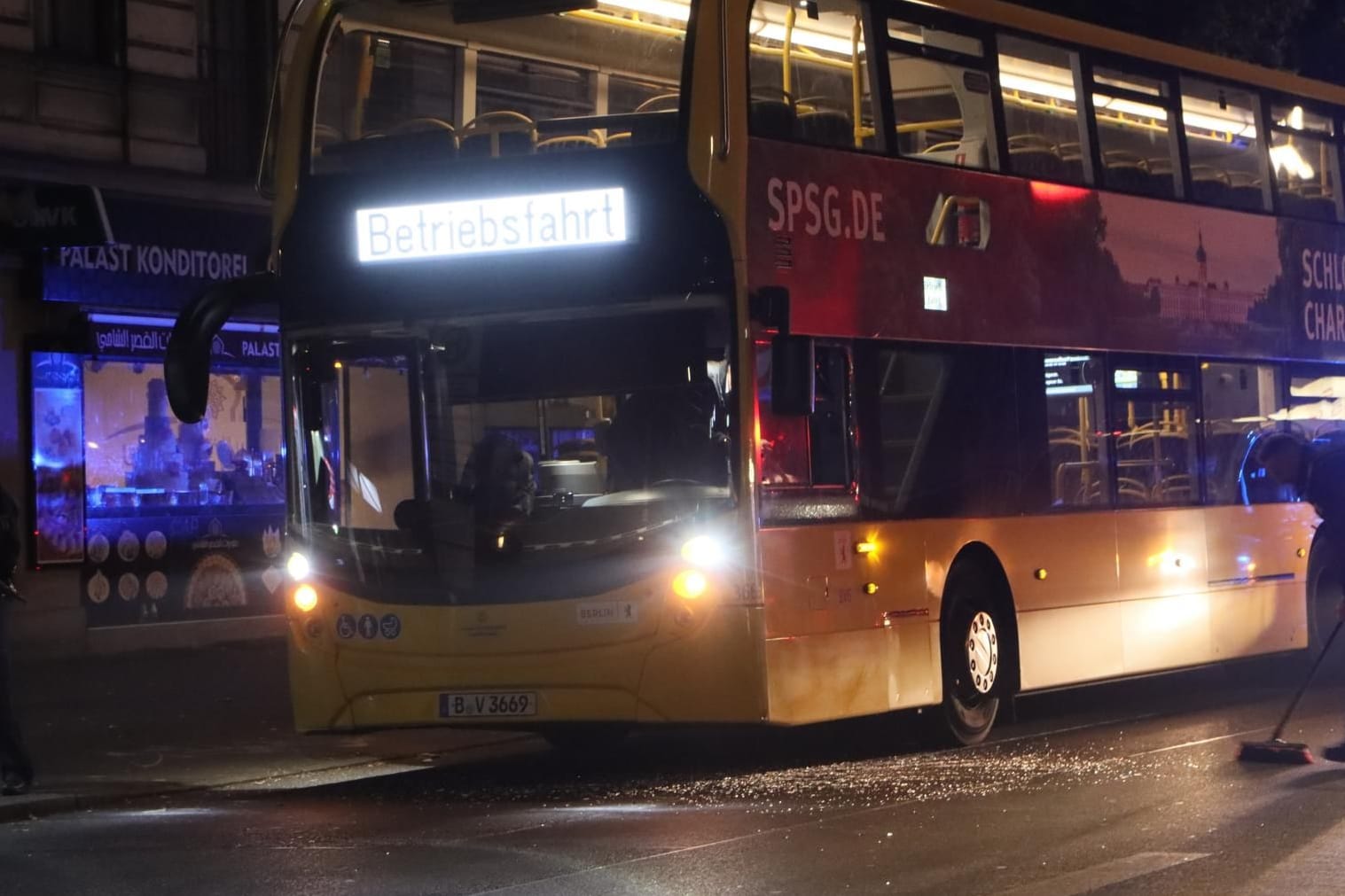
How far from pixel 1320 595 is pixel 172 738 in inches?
342

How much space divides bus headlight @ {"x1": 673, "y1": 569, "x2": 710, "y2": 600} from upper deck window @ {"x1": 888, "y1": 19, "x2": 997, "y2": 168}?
3.09 meters

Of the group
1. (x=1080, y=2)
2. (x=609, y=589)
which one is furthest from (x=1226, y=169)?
(x=1080, y=2)

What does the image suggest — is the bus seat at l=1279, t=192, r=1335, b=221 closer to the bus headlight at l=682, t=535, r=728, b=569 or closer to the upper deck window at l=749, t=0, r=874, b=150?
the upper deck window at l=749, t=0, r=874, b=150

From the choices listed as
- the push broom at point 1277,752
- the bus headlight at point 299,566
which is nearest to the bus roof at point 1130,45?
the push broom at point 1277,752

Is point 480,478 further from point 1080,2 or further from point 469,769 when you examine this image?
point 1080,2

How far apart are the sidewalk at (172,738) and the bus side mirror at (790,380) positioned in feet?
12.0

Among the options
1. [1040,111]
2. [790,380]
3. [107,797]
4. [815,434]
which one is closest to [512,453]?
[790,380]

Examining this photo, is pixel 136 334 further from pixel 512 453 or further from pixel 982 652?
pixel 982 652

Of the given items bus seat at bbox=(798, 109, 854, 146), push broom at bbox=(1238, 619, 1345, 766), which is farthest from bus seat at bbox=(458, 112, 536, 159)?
push broom at bbox=(1238, 619, 1345, 766)

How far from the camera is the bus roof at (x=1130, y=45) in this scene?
1379 cm

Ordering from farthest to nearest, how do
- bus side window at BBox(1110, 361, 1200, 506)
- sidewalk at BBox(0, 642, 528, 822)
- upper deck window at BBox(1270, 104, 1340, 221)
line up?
upper deck window at BBox(1270, 104, 1340, 221)
bus side window at BBox(1110, 361, 1200, 506)
sidewalk at BBox(0, 642, 528, 822)

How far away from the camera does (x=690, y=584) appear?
37.4 ft

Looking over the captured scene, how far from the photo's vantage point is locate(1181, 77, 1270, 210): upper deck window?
15734mm

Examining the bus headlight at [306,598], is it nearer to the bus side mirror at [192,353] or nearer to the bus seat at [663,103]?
the bus side mirror at [192,353]
